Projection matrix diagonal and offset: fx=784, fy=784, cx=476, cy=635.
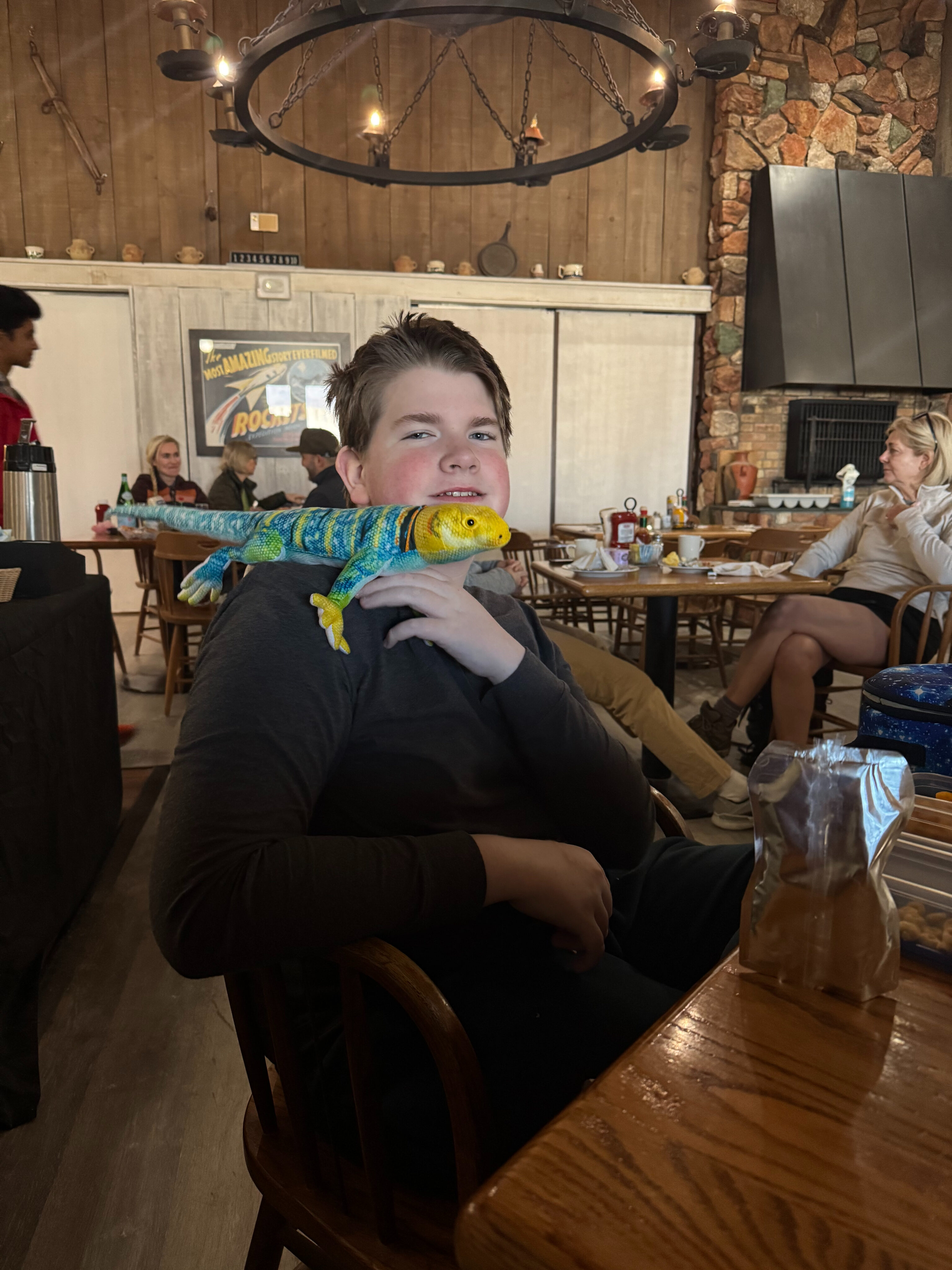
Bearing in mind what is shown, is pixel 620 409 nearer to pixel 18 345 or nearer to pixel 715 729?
pixel 715 729

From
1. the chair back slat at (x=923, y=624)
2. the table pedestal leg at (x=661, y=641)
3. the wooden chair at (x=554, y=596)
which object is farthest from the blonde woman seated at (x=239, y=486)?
the chair back slat at (x=923, y=624)

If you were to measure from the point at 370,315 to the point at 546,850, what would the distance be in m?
5.94

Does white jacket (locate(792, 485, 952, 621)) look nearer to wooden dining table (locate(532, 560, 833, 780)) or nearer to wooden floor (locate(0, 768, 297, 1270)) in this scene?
wooden dining table (locate(532, 560, 833, 780))

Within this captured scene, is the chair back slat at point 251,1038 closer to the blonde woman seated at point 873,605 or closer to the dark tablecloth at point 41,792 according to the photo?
the dark tablecloth at point 41,792

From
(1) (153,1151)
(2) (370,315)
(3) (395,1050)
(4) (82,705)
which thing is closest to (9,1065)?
(1) (153,1151)

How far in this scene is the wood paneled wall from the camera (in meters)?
5.76

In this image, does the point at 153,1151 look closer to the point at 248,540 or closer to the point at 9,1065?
the point at 9,1065

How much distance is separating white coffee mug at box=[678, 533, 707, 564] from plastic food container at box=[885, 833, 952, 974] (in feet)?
8.03

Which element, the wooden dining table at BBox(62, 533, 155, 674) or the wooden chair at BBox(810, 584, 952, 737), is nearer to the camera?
the wooden chair at BBox(810, 584, 952, 737)

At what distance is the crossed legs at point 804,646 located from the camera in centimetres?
256

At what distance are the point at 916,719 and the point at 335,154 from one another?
6266mm

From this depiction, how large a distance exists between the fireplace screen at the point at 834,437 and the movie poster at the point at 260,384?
3681 millimetres

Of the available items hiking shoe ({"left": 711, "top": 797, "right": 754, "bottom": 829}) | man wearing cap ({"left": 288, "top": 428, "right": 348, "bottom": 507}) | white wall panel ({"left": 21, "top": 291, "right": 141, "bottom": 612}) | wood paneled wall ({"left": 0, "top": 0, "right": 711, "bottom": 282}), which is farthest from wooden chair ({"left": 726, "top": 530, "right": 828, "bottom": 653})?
white wall panel ({"left": 21, "top": 291, "right": 141, "bottom": 612})

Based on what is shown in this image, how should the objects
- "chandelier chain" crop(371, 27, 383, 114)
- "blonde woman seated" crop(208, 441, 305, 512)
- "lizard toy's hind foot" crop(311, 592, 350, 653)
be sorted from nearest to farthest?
"lizard toy's hind foot" crop(311, 592, 350, 653) → "chandelier chain" crop(371, 27, 383, 114) → "blonde woman seated" crop(208, 441, 305, 512)
